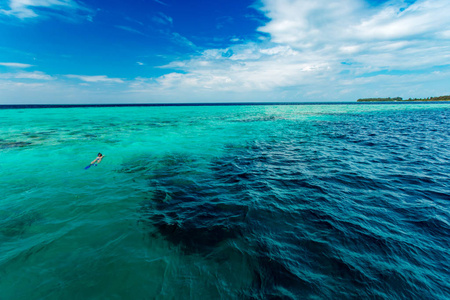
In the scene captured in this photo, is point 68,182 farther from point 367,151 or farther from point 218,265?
point 367,151

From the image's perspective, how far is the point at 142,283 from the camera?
5160 millimetres

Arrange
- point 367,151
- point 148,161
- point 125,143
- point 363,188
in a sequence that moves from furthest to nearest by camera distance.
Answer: point 125,143
point 367,151
point 148,161
point 363,188

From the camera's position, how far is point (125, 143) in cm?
2217

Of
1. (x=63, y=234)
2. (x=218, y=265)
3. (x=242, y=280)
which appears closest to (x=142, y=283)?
(x=218, y=265)

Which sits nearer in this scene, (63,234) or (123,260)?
(123,260)

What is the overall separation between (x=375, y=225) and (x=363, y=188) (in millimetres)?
3454

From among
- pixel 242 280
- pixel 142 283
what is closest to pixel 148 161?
pixel 142 283

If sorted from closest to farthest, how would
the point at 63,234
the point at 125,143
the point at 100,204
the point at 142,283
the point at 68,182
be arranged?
the point at 142,283
the point at 63,234
the point at 100,204
the point at 68,182
the point at 125,143

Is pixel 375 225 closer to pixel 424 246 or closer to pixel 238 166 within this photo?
pixel 424 246

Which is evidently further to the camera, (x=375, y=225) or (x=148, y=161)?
(x=148, y=161)

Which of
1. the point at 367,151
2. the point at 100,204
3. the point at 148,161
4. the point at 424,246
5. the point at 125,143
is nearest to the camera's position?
the point at 424,246

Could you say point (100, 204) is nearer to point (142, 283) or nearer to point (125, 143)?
point (142, 283)

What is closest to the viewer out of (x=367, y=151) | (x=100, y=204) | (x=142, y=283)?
(x=142, y=283)

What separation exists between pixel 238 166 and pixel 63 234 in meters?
10.3
